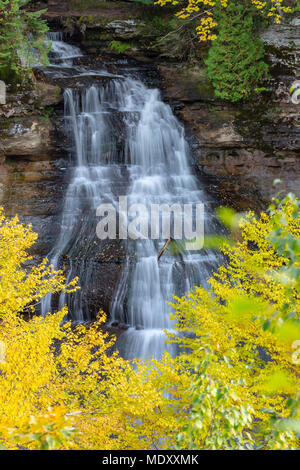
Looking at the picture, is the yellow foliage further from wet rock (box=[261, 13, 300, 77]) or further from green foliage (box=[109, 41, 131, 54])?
green foliage (box=[109, 41, 131, 54])

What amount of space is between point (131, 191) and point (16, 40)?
6.47 m

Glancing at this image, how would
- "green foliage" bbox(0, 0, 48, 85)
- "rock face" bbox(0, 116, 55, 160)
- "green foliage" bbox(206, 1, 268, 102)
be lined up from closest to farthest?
"green foliage" bbox(0, 0, 48, 85) → "rock face" bbox(0, 116, 55, 160) → "green foliage" bbox(206, 1, 268, 102)

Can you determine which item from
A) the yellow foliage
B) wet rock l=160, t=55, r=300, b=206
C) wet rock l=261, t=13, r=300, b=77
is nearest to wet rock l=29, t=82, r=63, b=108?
wet rock l=160, t=55, r=300, b=206

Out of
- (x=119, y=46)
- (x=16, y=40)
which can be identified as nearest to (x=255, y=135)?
(x=119, y=46)

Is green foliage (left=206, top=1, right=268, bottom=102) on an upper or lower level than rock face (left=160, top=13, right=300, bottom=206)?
upper

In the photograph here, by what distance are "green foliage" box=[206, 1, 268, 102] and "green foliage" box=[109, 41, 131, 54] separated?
4.70 meters

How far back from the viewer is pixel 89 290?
10891 millimetres

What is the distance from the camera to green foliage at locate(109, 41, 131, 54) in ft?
59.7

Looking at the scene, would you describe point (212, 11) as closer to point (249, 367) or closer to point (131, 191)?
point (131, 191)

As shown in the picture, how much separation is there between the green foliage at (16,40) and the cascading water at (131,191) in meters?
1.86

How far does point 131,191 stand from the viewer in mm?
13852

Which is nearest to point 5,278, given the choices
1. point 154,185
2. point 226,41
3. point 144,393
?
point 144,393

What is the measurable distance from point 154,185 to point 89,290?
512 cm

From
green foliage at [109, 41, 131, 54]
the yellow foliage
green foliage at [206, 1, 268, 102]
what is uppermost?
the yellow foliage
